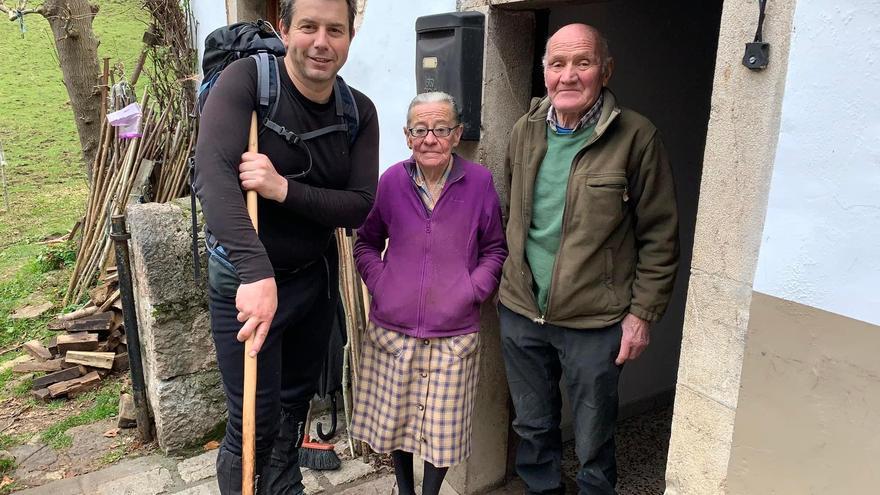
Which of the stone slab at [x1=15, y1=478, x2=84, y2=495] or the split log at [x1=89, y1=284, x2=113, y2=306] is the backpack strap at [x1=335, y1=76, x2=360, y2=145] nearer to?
the stone slab at [x1=15, y1=478, x2=84, y2=495]

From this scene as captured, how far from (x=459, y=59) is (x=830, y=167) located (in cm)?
155

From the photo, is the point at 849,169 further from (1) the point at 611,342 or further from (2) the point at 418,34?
(2) the point at 418,34

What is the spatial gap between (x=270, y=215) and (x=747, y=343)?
1.54 metres

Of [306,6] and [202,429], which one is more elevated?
[306,6]

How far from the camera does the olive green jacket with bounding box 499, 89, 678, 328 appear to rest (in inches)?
83.1

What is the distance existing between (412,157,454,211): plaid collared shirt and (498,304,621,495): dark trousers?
1.73ft

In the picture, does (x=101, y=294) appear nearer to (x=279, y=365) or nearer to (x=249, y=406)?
(x=279, y=365)

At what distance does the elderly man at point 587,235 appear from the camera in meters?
2.13

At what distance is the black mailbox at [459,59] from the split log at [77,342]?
355 cm

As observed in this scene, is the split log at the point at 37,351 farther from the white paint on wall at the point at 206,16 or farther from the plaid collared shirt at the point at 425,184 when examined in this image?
the plaid collared shirt at the point at 425,184

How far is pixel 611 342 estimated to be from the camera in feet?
7.34

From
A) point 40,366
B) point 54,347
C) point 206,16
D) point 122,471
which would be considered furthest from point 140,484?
point 206,16

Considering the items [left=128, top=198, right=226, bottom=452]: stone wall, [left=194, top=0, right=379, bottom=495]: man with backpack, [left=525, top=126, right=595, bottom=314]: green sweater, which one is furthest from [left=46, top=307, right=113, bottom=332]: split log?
[left=525, top=126, right=595, bottom=314]: green sweater

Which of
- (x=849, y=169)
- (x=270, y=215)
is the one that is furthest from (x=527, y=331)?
(x=849, y=169)
